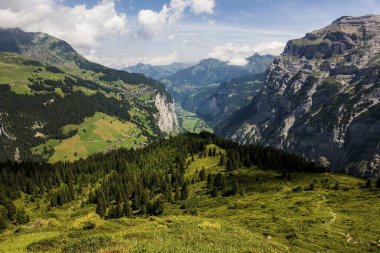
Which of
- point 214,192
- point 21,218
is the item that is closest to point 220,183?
point 214,192

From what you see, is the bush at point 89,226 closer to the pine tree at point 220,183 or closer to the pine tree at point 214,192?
the pine tree at point 214,192

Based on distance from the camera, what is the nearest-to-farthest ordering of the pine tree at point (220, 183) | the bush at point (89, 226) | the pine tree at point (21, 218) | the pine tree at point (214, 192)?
the bush at point (89, 226)
the pine tree at point (21, 218)
the pine tree at point (214, 192)
the pine tree at point (220, 183)

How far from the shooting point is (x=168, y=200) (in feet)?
538

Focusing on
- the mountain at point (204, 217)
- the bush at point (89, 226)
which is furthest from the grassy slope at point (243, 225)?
the bush at point (89, 226)

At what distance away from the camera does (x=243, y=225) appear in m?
93.2

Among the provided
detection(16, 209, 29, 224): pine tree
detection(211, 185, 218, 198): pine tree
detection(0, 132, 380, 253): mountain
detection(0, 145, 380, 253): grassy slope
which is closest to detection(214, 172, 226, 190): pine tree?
detection(0, 132, 380, 253): mountain

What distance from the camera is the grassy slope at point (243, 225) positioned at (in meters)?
47.7

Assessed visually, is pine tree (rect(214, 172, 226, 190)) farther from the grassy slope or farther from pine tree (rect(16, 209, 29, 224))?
pine tree (rect(16, 209, 29, 224))

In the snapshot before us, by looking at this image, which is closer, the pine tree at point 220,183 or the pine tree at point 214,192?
the pine tree at point 214,192

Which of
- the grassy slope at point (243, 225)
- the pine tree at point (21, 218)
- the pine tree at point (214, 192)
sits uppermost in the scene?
the grassy slope at point (243, 225)

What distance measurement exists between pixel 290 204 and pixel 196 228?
3085 inches

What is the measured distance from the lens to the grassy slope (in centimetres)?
4772

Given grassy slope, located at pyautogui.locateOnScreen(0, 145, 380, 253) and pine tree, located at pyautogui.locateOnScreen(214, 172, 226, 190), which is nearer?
grassy slope, located at pyautogui.locateOnScreen(0, 145, 380, 253)

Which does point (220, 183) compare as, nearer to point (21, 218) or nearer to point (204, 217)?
point (204, 217)
